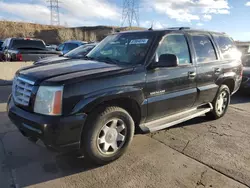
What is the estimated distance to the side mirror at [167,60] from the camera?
3.63 metres

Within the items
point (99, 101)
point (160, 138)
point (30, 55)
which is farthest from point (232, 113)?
point (30, 55)

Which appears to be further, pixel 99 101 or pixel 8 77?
pixel 8 77

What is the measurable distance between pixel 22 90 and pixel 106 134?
1267 millimetres

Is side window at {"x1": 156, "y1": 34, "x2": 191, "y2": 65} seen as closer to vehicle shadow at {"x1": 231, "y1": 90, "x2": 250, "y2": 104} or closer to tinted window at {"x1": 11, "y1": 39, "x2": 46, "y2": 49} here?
vehicle shadow at {"x1": 231, "y1": 90, "x2": 250, "y2": 104}

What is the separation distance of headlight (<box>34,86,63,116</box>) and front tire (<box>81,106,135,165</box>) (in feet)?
1.51

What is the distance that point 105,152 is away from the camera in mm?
3408

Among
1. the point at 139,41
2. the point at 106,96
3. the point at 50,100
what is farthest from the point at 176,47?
the point at 50,100

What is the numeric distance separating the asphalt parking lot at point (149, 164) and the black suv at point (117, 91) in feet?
1.03

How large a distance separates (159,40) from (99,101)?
155 centimetres

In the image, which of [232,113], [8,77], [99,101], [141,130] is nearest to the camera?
[99,101]

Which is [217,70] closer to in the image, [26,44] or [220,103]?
[220,103]

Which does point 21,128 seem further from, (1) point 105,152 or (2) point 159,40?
(2) point 159,40

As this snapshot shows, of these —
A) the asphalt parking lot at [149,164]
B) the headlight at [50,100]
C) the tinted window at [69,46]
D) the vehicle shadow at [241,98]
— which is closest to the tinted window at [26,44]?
the tinted window at [69,46]

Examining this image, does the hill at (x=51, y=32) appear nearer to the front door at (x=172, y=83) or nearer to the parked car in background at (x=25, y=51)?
the parked car in background at (x=25, y=51)
